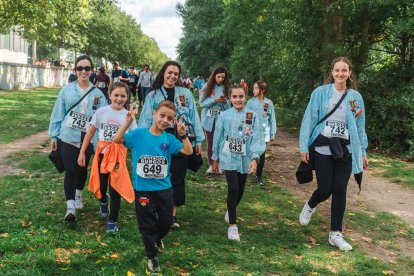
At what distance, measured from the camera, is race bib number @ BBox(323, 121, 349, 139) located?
530 centimetres

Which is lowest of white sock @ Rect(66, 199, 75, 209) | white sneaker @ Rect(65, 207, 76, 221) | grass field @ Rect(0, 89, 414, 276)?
grass field @ Rect(0, 89, 414, 276)

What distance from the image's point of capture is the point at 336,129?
5.32 metres

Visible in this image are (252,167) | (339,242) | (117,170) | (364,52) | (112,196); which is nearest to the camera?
(117,170)

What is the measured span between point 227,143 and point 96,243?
185 centimetres

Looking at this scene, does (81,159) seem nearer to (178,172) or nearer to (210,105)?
(178,172)

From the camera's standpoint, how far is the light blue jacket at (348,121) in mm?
5328

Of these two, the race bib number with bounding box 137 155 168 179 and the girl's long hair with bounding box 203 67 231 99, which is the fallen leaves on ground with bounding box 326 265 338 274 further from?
the girl's long hair with bounding box 203 67 231 99

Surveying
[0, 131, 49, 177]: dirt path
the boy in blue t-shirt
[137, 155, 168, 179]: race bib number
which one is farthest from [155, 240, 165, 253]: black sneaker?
[0, 131, 49, 177]: dirt path

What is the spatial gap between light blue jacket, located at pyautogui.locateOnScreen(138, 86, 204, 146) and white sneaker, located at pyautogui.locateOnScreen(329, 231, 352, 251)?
1.92 meters

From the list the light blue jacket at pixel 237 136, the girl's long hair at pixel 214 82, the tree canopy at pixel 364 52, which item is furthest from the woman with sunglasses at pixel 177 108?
the tree canopy at pixel 364 52

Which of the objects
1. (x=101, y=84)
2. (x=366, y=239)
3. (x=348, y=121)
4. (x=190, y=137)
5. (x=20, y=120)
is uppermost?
(x=101, y=84)

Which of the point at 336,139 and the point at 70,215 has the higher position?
the point at 336,139

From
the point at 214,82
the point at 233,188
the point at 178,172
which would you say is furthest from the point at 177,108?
the point at 214,82

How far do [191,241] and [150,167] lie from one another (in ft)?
4.35
